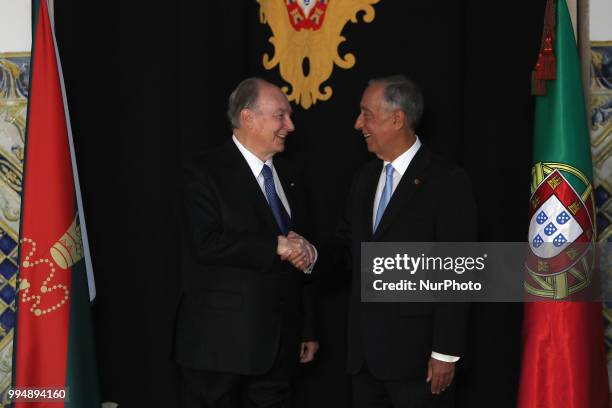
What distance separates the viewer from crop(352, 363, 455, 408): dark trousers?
7.65 ft

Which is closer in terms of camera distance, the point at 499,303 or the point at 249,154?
the point at 249,154

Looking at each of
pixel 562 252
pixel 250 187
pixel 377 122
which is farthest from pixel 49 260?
pixel 562 252

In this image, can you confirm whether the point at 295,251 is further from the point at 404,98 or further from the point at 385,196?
the point at 404,98

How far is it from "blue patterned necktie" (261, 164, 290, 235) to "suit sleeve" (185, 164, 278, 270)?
11 cm

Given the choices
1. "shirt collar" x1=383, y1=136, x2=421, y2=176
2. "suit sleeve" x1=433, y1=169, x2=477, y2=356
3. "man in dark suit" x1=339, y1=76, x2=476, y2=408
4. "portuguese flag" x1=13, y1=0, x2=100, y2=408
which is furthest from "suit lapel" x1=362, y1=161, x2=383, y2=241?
"portuguese flag" x1=13, y1=0, x2=100, y2=408

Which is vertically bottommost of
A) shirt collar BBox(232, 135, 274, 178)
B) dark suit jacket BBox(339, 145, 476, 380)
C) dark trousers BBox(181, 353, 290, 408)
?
dark trousers BBox(181, 353, 290, 408)

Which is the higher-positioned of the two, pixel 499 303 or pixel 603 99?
pixel 603 99

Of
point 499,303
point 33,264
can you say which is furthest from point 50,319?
point 499,303

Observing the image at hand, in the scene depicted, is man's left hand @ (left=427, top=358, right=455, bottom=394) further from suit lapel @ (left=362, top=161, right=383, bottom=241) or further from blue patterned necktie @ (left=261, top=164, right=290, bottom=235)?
blue patterned necktie @ (left=261, top=164, right=290, bottom=235)

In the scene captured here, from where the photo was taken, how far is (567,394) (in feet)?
8.34

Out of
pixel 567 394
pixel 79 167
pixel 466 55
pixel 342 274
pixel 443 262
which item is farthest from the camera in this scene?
pixel 79 167

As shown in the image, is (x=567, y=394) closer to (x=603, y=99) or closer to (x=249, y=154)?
(x=603, y=99)

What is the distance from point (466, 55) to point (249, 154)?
101 cm

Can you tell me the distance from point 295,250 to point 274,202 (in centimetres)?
23
